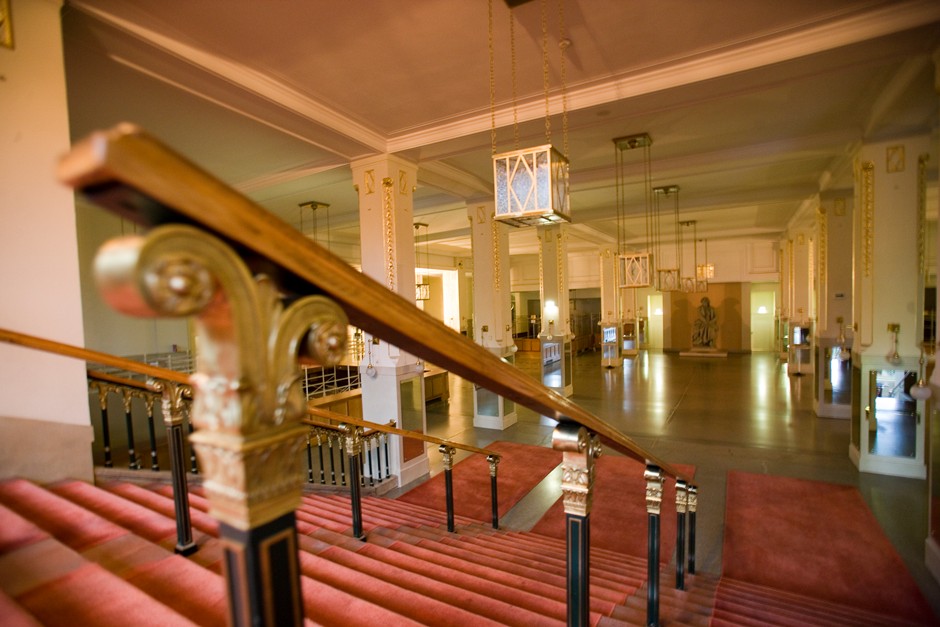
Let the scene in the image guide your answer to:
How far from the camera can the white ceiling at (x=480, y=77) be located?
3020mm

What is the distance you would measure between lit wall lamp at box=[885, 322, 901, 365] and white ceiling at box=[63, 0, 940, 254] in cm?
193

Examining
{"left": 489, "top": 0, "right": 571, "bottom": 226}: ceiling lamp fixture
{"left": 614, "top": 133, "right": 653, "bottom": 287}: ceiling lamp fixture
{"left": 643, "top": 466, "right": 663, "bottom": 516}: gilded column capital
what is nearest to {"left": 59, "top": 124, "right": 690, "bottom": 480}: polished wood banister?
{"left": 643, "top": 466, "right": 663, "bottom": 516}: gilded column capital

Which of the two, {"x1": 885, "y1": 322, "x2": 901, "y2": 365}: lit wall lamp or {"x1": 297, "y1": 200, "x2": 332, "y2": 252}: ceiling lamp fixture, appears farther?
{"x1": 297, "y1": 200, "x2": 332, "y2": 252}: ceiling lamp fixture

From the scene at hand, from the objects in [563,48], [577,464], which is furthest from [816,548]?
[563,48]

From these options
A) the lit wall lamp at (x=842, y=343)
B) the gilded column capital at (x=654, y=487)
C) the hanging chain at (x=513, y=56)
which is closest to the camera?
the gilded column capital at (x=654, y=487)

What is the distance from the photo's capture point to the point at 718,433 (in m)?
6.55

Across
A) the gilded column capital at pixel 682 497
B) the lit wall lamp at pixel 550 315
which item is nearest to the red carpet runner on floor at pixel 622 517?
the gilded column capital at pixel 682 497

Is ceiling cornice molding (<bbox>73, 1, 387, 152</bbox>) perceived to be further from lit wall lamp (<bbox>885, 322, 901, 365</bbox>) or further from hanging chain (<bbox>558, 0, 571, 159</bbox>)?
lit wall lamp (<bbox>885, 322, 901, 365</bbox>)

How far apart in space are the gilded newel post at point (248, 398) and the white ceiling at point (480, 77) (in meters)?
3.18

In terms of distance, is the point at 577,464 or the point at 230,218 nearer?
the point at 230,218

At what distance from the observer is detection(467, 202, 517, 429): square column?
23.8ft

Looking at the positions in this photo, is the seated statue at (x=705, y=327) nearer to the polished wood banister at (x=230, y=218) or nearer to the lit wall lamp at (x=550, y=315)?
the lit wall lamp at (x=550, y=315)

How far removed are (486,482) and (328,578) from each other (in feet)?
11.8

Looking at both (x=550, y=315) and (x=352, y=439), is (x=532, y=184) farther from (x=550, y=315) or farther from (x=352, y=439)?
(x=550, y=315)
